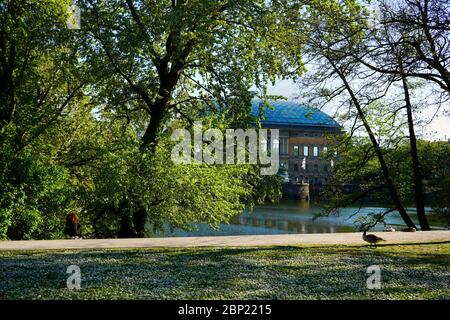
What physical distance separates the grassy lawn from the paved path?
4.60 ft

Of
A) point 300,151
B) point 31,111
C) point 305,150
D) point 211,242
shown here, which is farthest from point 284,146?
point 211,242

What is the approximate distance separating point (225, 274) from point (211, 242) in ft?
23.0

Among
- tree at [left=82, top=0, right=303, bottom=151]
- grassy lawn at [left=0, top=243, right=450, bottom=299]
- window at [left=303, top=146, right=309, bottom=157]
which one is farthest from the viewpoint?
window at [left=303, top=146, right=309, bottom=157]

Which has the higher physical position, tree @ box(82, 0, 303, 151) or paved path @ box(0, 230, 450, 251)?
tree @ box(82, 0, 303, 151)

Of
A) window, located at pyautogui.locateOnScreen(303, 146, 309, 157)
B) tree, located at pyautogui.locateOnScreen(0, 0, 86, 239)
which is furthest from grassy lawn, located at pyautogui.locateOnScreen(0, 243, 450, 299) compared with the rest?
window, located at pyautogui.locateOnScreen(303, 146, 309, 157)

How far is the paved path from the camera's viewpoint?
18.2 meters

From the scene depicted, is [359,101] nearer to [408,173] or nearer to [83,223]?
[408,173]

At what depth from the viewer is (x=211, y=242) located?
20.1 m

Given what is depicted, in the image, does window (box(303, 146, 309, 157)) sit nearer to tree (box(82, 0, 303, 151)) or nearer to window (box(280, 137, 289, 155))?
window (box(280, 137, 289, 155))

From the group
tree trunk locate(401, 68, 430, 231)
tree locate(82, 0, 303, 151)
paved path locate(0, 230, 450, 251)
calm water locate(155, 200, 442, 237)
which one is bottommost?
calm water locate(155, 200, 442, 237)

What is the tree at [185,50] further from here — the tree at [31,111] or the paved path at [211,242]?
the paved path at [211,242]

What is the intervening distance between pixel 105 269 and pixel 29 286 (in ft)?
7.42
